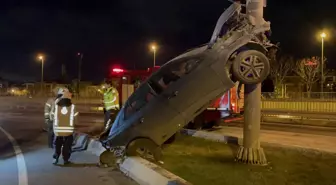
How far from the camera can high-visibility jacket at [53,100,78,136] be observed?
9.39 m

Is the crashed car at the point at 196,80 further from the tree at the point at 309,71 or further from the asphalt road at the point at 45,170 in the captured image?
the tree at the point at 309,71

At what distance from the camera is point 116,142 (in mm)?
9031

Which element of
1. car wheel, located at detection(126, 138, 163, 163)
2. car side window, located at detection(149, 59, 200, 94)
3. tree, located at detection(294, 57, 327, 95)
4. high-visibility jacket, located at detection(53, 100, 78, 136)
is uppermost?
tree, located at detection(294, 57, 327, 95)

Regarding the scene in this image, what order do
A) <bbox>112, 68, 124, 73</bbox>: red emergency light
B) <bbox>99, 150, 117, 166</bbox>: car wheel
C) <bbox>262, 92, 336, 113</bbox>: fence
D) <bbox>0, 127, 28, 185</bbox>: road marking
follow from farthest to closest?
<bbox>262, 92, 336, 113</bbox>: fence
<bbox>112, 68, 124, 73</bbox>: red emergency light
<bbox>99, 150, 117, 166</bbox>: car wheel
<bbox>0, 127, 28, 185</bbox>: road marking

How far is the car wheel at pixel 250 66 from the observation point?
26.6ft

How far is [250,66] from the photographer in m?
8.14

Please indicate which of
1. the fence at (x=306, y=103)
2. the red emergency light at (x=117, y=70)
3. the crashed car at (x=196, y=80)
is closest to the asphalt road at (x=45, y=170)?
the crashed car at (x=196, y=80)

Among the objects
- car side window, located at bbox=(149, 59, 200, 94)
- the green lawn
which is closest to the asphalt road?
the green lawn

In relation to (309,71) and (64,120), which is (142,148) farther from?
(309,71)

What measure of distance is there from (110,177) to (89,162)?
1827 mm

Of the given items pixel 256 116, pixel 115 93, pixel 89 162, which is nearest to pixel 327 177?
pixel 256 116

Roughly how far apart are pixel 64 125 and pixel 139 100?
176cm

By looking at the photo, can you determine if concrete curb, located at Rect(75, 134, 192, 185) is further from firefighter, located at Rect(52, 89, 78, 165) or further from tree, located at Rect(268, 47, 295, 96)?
tree, located at Rect(268, 47, 295, 96)

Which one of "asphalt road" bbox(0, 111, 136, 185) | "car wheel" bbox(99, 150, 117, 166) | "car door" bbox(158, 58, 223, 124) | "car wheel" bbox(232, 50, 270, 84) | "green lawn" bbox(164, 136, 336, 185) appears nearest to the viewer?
"green lawn" bbox(164, 136, 336, 185)
